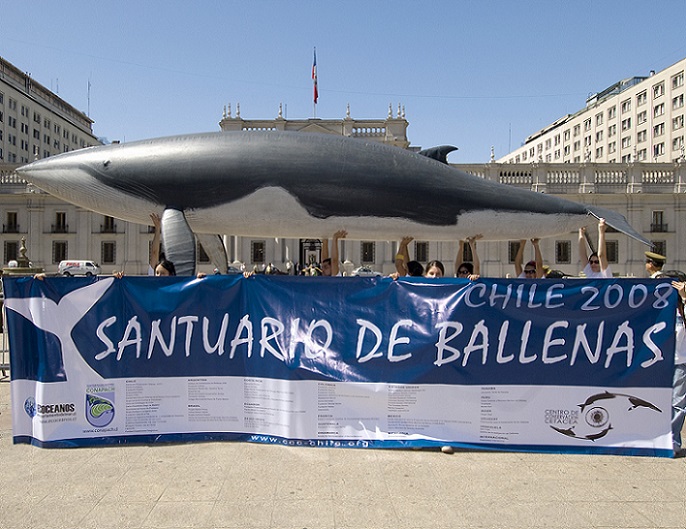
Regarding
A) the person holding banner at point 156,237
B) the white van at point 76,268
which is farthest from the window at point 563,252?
the person holding banner at point 156,237

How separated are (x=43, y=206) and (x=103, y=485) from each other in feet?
189

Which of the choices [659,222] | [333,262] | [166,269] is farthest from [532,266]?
[659,222]

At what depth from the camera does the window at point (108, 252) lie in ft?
176

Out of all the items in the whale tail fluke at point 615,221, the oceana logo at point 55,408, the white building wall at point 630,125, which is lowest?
the oceana logo at point 55,408

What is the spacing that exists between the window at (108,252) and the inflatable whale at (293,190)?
5070 cm

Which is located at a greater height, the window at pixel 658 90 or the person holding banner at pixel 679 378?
the window at pixel 658 90

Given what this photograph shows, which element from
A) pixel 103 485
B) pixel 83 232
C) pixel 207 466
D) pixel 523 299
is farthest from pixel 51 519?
pixel 83 232

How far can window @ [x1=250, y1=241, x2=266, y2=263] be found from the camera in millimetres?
54312

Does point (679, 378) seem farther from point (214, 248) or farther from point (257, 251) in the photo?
point (257, 251)

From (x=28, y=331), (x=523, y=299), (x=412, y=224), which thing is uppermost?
(x=412, y=224)

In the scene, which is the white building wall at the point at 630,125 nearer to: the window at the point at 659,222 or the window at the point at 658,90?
the window at the point at 658,90

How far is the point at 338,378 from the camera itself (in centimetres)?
480

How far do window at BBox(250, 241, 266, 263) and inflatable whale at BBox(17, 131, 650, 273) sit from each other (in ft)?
157

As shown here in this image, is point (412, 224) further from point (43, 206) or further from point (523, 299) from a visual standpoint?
point (43, 206)
